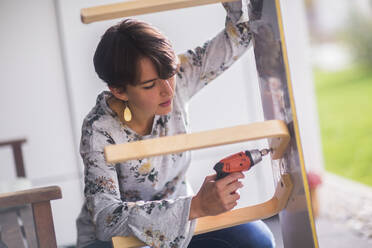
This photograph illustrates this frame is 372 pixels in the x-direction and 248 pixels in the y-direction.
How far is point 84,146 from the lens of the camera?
136 cm

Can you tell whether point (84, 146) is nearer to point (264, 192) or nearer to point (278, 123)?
point (278, 123)

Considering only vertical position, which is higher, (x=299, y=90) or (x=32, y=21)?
(x=32, y=21)

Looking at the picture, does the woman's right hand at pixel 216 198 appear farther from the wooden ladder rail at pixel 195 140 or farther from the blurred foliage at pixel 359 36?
the blurred foliage at pixel 359 36

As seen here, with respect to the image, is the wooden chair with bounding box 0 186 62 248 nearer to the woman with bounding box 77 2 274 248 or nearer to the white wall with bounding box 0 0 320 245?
the woman with bounding box 77 2 274 248

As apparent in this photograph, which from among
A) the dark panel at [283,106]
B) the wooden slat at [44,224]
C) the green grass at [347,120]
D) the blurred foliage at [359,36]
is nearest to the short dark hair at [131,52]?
the dark panel at [283,106]

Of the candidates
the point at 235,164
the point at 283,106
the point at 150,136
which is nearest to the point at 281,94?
the point at 283,106

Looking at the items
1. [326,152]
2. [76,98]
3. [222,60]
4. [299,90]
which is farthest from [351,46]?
[222,60]

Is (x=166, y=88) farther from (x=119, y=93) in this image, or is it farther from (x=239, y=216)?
(x=239, y=216)

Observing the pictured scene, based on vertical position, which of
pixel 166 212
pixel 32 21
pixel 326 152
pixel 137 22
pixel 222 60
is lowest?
pixel 326 152

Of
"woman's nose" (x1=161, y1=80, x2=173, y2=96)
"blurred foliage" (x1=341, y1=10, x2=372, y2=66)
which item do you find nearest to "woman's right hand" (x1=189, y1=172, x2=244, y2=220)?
"woman's nose" (x1=161, y1=80, x2=173, y2=96)

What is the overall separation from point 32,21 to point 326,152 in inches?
160

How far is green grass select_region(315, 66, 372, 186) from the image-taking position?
5.43 metres

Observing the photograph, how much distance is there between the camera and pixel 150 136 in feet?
4.86

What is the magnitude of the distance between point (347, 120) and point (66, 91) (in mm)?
4681
